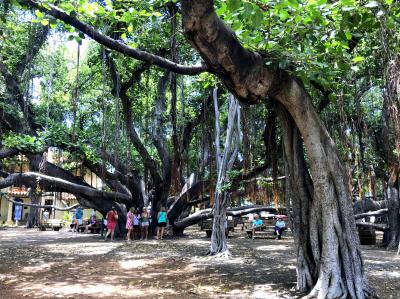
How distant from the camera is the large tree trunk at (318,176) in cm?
447

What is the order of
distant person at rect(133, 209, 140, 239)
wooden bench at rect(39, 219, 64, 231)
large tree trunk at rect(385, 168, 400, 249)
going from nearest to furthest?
large tree trunk at rect(385, 168, 400, 249)
distant person at rect(133, 209, 140, 239)
wooden bench at rect(39, 219, 64, 231)

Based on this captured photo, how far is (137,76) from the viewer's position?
11.2m

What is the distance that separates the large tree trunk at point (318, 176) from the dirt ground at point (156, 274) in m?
0.58

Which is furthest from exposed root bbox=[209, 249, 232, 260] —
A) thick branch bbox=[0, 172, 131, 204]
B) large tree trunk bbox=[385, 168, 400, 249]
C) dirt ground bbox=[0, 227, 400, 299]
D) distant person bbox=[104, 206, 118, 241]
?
thick branch bbox=[0, 172, 131, 204]

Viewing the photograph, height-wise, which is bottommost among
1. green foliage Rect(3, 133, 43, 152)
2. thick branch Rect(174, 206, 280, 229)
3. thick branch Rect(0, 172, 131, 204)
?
thick branch Rect(174, 206, 280, 229)

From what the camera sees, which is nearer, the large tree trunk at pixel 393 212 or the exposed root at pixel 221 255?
the exposed root at pixel 221 255

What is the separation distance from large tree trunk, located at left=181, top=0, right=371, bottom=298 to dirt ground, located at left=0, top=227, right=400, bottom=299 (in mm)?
576

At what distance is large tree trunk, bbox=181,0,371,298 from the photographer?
4.47m

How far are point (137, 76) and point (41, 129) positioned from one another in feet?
14.9

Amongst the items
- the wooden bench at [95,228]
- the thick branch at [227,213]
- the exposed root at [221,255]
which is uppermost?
the thick branch at [227,213]

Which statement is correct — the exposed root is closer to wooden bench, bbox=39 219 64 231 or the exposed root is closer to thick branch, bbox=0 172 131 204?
thick branch, bbox=0 172 131 204

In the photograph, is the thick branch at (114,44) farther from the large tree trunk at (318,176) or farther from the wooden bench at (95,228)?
the wooden bench at (95,228)

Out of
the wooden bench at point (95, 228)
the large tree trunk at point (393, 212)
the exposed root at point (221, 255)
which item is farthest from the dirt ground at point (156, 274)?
the wooden bench at point (95, 228)

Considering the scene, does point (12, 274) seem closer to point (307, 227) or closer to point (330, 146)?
point (307, 227)
